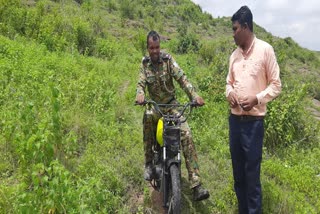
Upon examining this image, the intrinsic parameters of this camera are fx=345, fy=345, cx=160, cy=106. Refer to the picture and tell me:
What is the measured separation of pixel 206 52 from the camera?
16.7 m

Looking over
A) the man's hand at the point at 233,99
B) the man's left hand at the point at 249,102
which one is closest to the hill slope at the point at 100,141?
the man's hand at the point at 233,99

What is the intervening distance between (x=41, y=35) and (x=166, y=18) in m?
23.1

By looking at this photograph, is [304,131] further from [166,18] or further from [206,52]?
A: [166,18]

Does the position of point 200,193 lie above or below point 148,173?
below

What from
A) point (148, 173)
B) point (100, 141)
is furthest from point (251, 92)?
point (100, 141)

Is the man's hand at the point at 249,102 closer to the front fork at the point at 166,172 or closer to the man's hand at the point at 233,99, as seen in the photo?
the man's hand at the point at 233,99

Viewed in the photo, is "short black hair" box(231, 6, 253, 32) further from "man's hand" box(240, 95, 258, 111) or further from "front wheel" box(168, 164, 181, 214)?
"front wheel" box(168, 164, 181, 214)

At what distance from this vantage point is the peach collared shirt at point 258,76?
3.45m

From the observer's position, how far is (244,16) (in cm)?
352

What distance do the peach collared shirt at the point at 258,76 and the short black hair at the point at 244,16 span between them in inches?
8.5

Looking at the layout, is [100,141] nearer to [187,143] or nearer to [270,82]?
[187,143]

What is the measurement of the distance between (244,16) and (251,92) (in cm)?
78

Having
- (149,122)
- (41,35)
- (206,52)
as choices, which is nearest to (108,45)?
(41,35)

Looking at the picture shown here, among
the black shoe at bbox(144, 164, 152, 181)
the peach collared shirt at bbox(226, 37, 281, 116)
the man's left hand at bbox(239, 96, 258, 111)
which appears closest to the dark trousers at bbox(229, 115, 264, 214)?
the peach collared shirt at bbox(226, 37, 281, 116)
